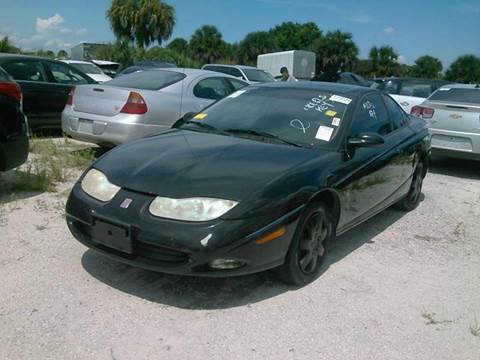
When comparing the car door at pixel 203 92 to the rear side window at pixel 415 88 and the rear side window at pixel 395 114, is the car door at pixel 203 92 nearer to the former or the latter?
the rear side window at pixel 395 114

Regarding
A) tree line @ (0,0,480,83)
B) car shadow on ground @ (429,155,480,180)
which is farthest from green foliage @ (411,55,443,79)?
car shadow on ground @ (429,155,480,180)

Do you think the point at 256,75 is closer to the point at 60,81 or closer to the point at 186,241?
the point at 60,81

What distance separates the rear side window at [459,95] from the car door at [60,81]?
20.4 feet

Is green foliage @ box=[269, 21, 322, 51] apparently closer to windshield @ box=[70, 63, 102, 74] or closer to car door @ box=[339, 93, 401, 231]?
windshield @ box=[70, 63, 102, 74]

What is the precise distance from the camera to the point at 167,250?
300cm

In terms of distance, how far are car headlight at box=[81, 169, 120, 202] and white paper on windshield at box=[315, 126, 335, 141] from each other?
1.66 meters

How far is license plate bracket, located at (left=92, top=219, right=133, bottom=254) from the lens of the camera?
3.06 metres

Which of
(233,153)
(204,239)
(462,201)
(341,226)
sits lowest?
(462,201)

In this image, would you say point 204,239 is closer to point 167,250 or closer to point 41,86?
point 167,250

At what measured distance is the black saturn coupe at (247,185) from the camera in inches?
118

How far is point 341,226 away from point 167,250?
1.59 m

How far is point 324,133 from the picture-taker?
4070mm

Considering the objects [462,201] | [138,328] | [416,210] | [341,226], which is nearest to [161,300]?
[138,328]

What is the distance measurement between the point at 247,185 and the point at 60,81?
6787 mm
